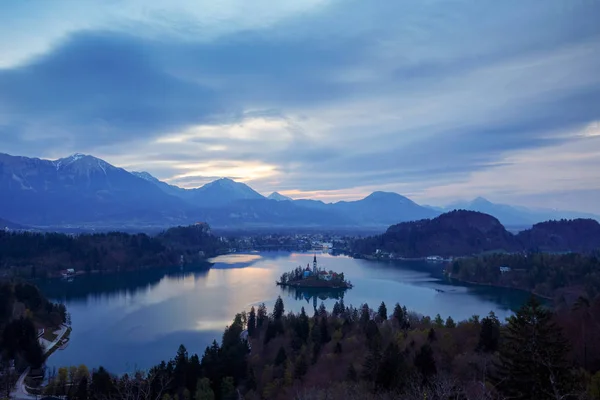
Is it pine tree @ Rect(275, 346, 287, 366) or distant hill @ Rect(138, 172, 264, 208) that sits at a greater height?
distant hill @ Rect(138, 172, 264, 208)

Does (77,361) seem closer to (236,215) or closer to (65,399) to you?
(65,399)

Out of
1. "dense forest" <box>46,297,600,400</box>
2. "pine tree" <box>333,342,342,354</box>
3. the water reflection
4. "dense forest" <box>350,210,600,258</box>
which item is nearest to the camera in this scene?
"dense forest" <box>46,297,600,400</box>

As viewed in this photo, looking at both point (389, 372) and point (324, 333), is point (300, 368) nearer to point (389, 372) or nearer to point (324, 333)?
point (389, 372)

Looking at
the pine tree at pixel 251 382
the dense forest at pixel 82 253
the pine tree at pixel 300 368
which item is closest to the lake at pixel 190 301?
the dense forest at pixel 82 253

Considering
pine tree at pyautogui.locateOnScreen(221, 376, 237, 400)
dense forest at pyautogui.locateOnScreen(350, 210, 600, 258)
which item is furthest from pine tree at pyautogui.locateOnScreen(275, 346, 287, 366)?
dense forest at pyautogui.locateOnScreen(350, 210, 600, 258)

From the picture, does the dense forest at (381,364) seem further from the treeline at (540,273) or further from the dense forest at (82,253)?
the dense forest at (82,253)

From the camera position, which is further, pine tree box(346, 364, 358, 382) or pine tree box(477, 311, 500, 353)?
pine tree box(477, 311, 500, 353)

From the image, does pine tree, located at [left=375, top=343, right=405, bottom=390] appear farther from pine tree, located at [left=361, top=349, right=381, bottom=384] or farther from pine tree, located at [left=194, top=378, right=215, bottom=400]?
pine tree, located at [left=194, top=378, right=215, bottom=400]

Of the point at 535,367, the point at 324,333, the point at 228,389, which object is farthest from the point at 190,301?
the point at 535,367
